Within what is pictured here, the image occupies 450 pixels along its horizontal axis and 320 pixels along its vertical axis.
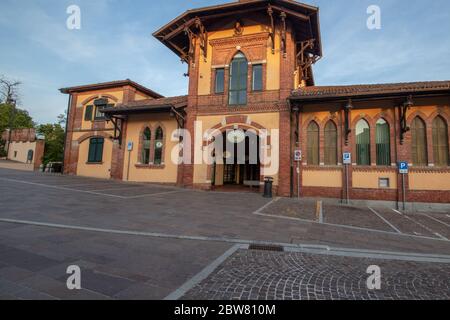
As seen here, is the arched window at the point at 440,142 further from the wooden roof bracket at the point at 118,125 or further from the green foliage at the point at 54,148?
the green foliage at the point at 54,148

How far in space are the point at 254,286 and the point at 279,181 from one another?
33.9 ft

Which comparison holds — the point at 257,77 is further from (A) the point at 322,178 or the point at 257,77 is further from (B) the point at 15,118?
(B) the point at 15,118

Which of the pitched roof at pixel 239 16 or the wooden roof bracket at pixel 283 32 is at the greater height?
the pitched roof at pixel 239 16

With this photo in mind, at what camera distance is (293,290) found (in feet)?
10.3

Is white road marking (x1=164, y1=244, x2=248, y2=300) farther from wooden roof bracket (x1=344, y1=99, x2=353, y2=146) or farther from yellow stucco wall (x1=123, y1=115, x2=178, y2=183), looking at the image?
yellow stucco wall (x1=123, y1=115, x2=178, y2=183)

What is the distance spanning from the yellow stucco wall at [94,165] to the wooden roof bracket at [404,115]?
1918cm

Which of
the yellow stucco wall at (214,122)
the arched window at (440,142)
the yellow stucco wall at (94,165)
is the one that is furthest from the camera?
the yellow stucco wall at (94,165)

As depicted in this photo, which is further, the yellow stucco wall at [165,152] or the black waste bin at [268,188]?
the yellow stucco wall at [165,152]

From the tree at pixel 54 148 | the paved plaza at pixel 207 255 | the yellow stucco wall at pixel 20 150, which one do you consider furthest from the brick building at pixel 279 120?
the yellow stucco wall at pixel 20 150

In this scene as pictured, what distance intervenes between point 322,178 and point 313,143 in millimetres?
1971

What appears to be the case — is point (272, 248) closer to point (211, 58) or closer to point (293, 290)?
point (293, 290)

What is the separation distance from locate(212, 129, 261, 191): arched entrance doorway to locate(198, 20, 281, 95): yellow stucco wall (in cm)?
362

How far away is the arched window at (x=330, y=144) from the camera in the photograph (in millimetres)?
13047
